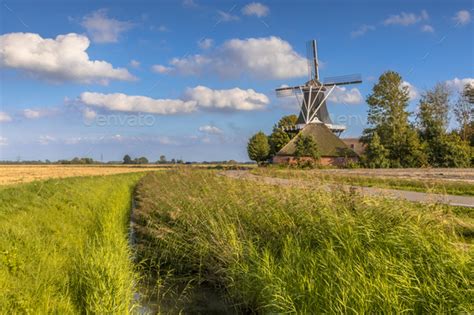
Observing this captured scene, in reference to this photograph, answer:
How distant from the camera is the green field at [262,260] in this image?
4.82m

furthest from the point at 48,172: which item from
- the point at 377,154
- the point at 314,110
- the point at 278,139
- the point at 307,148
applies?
the point at 377,154

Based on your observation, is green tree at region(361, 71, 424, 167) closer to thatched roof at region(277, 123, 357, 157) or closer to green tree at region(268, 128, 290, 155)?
thatched roof at region(277, 123, 357, 157)

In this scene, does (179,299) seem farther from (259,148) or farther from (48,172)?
(48,172)

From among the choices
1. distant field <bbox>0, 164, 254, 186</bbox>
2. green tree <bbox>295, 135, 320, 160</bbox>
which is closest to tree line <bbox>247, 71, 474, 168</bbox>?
green tree <bbox>295, 135, 320, 160</bbox>

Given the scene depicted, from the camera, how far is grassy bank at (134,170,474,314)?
4676mm

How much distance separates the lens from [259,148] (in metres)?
59.3

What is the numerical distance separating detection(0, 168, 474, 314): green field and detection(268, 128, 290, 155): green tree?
147 feet

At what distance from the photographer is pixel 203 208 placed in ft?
31.7

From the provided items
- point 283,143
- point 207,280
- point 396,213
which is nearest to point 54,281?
point 207,280

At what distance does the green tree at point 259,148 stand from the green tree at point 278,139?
143cm

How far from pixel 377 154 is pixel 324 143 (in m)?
9.05

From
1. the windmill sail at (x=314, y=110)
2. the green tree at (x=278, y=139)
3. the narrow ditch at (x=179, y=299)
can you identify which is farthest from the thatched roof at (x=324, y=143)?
the narrow ditch at (x=179, y=299)

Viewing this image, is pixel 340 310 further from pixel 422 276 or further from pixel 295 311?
pixel 422 276

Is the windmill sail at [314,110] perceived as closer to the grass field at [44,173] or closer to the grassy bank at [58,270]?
the grass field at [44,173]
